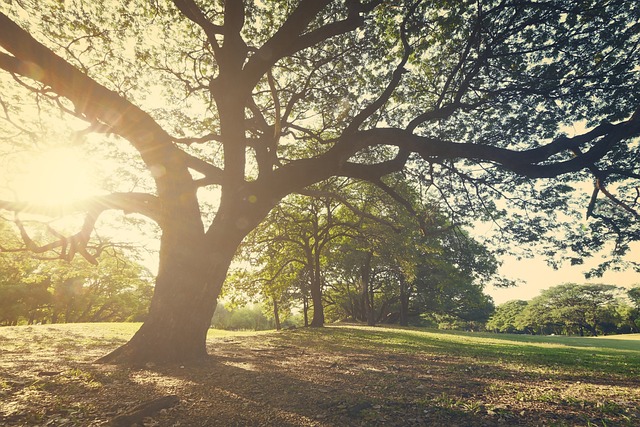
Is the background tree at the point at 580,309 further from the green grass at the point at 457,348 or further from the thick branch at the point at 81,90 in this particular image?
the thick branch at the point at 81,90

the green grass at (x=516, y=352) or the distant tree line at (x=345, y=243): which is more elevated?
the distant tree line at (x=345, y=243)

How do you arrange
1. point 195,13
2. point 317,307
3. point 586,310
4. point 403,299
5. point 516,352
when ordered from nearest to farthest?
1. point 195,13
2. point 516,352
3. point 317,307
4. point 403,299
5. point 586,310

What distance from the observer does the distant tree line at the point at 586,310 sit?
65812 mm

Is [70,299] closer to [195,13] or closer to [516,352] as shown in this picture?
[195,13]

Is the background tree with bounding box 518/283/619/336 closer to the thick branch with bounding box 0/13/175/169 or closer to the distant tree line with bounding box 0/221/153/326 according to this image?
the distant tree line with bounding box 0/221/153/326

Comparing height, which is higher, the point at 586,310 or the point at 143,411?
the point at 143,411

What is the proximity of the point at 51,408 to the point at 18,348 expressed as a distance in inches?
303

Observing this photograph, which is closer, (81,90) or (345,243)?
(81,90)

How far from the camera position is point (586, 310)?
68.1 meters

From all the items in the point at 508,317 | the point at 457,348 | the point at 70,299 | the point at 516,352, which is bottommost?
the point at 508,317

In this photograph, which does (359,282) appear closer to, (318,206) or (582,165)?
(318,206)

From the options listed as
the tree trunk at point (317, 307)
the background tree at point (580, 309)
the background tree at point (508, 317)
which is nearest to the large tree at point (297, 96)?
the tree trunk at point (317, 307)

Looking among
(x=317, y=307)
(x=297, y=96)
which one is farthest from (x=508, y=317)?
(x=297, y=96)

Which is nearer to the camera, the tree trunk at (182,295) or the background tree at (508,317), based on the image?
the tree trunk at (182,295)
